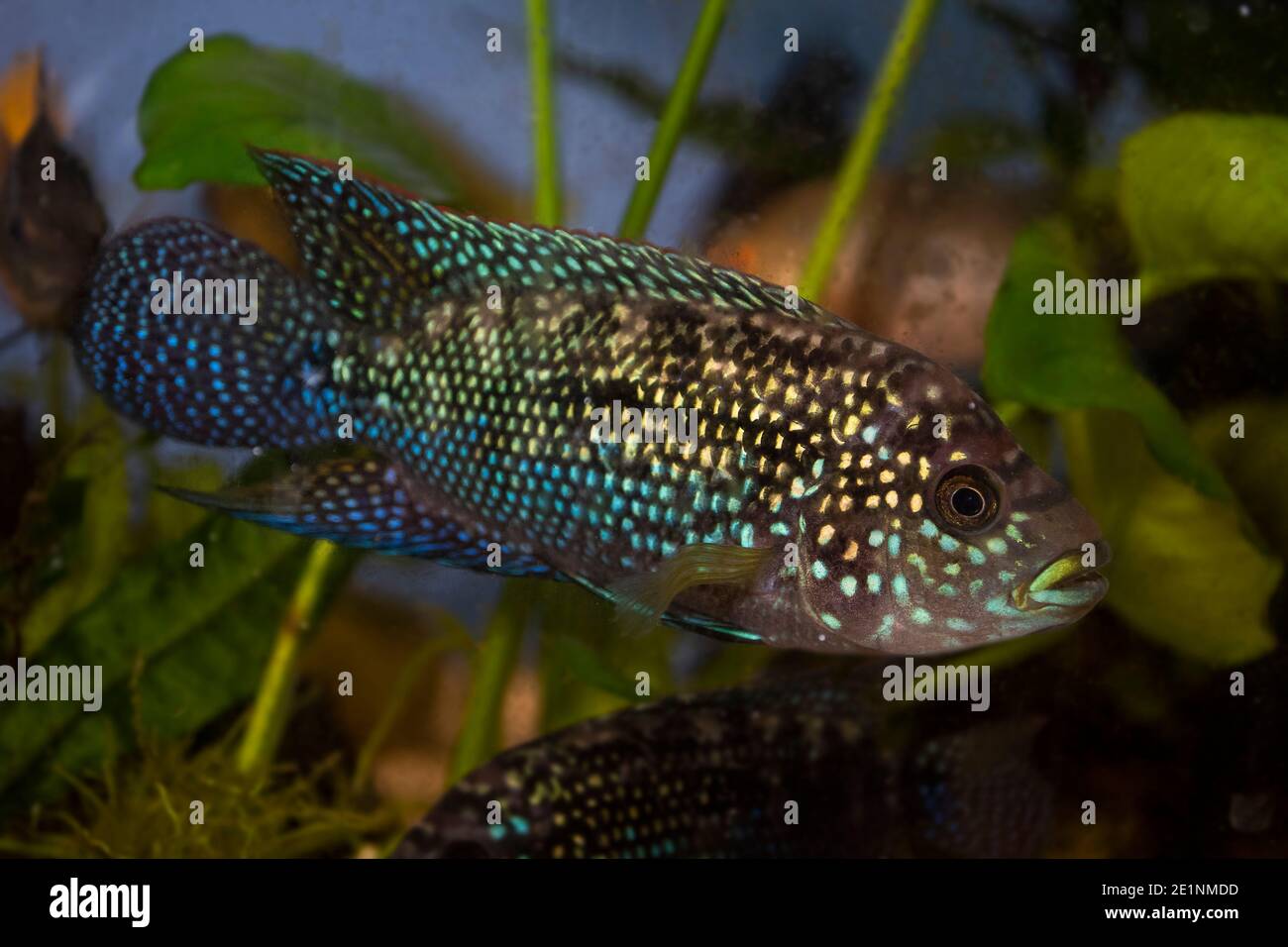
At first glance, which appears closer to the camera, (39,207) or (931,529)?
(931,529)

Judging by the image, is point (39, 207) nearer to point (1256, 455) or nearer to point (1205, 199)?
point (1205, 199)

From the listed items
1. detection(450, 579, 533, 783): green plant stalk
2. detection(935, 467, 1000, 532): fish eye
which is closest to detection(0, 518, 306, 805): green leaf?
detection(450, 579, 533, 783): green plant stalk


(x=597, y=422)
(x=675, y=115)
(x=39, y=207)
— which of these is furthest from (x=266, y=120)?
(x=597, y=422)

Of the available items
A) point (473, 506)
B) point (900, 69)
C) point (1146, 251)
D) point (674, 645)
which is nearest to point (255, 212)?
point (473, 506)

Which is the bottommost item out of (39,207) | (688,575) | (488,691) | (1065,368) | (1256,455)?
(488,691)

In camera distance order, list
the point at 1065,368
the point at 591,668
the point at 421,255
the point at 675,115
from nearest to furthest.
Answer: the point at 421,255, the point at 1065,368, the point at 591,668, the point at 675,115

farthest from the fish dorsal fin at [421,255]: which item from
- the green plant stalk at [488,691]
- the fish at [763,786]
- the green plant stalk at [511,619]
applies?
the fish at [763,786]

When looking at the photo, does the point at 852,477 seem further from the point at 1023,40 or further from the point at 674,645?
the point at 1023,40

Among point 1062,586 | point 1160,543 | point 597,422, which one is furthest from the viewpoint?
point 1160,543

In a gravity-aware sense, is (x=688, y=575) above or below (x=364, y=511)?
below
